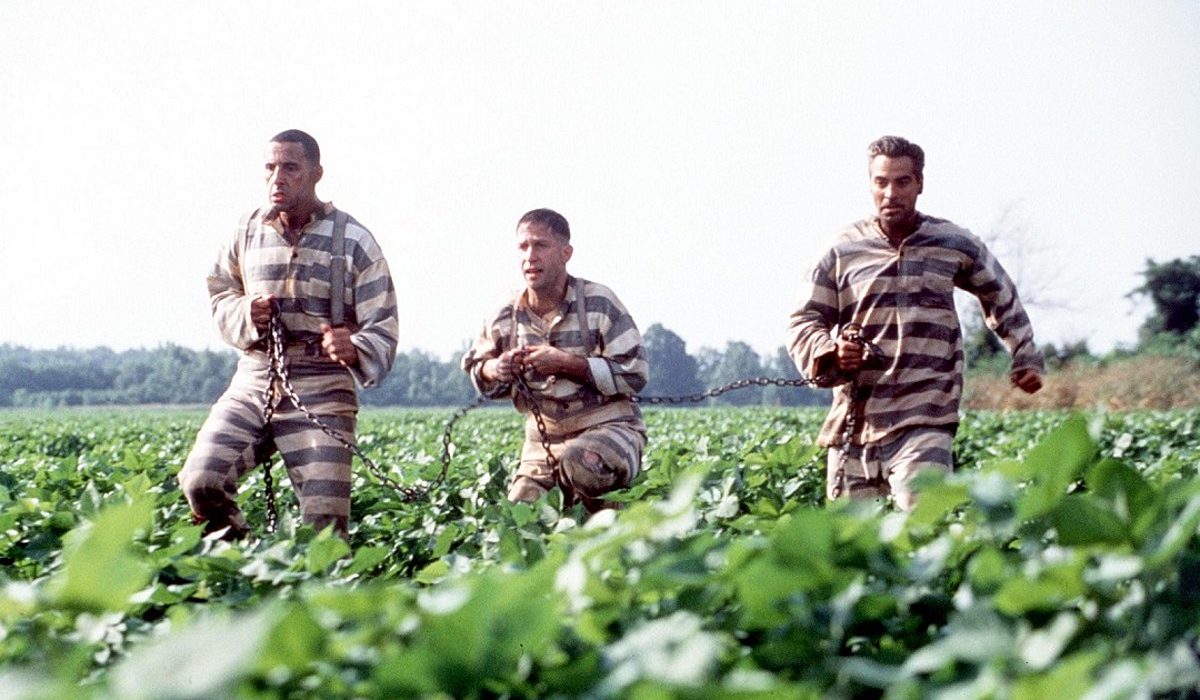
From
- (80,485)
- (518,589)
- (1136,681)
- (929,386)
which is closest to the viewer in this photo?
(1136,681)

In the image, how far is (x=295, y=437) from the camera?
16.6ft

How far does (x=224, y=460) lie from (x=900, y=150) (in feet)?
9.20

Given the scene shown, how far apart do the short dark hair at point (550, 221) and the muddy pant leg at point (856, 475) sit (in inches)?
55.1

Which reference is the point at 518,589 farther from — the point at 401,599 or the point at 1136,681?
the point at 1136,681

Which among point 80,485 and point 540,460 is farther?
point 80,485

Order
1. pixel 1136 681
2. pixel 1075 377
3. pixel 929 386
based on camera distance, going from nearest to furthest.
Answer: pixel 1136 681 → pixel 929 386 → pixel 1075 377

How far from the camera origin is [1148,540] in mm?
1321

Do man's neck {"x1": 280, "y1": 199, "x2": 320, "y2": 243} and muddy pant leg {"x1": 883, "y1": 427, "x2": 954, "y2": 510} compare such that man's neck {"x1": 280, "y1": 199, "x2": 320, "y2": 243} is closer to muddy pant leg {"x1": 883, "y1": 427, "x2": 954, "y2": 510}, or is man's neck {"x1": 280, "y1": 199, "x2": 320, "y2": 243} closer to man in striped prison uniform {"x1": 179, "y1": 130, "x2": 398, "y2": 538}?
man in striped prison uniform {"x1": 179, "y1": 130, "x2": 398, "y2": 538}

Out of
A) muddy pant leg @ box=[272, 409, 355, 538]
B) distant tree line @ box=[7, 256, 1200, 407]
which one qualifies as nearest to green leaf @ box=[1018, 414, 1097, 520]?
muddy pant leg @ box=[272, 409, 355, 538]

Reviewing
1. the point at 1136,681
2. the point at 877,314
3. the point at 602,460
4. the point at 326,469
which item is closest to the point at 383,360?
the point at 326,469

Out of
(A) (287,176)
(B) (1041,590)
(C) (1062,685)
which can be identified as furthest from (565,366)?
(C) (1062,685)

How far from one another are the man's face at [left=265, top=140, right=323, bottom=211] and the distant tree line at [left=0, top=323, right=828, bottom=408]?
7223 cm

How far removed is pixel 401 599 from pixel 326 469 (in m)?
3.85

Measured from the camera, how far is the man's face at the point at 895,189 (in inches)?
195
